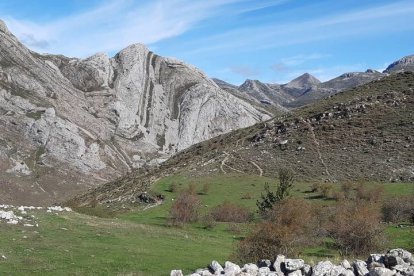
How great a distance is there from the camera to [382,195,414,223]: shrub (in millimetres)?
50438

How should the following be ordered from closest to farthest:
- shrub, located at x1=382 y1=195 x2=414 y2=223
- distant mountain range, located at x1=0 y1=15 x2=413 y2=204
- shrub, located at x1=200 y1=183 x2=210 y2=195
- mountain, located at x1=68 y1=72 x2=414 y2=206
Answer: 1. shrub, located at x1=382 y1=195 x2=414 y2=223
2. shrub, located at x1=200 y1=183 x2=210 y2=195
3. mountain, located at x1=68 y1=72 x2=414 y2=206
4. distant mountain range, located at x1=0 y1=15 x2=413 y2=204

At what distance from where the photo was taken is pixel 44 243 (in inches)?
1113

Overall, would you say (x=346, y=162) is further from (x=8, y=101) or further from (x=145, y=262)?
(x=8, y=101)

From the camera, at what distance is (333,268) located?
1617 centimetres

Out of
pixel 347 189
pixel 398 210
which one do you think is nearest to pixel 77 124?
pixel 347 189

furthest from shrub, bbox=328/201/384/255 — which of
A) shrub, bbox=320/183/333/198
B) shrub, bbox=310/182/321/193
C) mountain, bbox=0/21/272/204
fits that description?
mountain, bbox=0/21/272/204

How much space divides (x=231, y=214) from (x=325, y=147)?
3334 cm

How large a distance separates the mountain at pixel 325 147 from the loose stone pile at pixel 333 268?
56.5 m

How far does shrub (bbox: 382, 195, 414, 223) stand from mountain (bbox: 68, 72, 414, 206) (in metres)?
18.7

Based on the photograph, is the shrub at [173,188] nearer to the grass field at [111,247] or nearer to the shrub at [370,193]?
the grass field at [111,247]

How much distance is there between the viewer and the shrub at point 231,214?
57.7 meters

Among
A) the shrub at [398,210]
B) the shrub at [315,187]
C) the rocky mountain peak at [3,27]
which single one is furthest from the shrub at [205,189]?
the rocky mountain peak at [3,27]

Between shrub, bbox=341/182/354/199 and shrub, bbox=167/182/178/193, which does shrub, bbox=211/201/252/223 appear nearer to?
shrub, bbox=341/182/354/199

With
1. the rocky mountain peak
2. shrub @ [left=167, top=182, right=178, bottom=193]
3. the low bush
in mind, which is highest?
the rocky mountain peak
